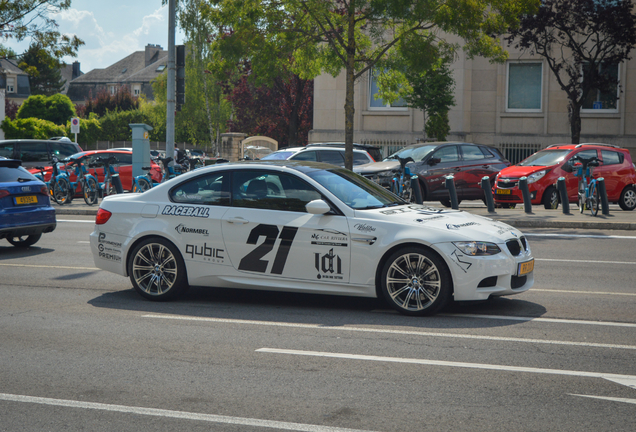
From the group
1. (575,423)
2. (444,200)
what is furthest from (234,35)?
(575,423)

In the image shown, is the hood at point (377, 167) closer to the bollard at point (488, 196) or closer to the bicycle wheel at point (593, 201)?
the bollard at point (488, 196)

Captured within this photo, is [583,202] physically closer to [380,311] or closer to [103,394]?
[380,311]

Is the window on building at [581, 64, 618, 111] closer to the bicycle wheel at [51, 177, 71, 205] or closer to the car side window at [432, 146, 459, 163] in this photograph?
the car side window at [432, 146, 459, 163]

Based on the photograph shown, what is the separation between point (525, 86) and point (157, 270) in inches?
1144

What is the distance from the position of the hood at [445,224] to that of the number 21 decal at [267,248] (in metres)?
0.77

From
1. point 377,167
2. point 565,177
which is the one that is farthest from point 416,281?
point 565,177

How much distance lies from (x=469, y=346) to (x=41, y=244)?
9.62 meters

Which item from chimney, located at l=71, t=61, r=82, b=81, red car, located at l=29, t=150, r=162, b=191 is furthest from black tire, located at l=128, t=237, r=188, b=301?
chimney, located at l=71, t=61, r=82, b=81

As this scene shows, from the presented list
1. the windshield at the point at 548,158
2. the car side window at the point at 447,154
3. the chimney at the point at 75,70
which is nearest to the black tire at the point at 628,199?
the windshield at the point at 548,158

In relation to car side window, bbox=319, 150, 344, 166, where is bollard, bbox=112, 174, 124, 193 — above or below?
below

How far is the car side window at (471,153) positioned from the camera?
64.7ft

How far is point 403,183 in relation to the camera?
18.2 m

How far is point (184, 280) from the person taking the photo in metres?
7.83

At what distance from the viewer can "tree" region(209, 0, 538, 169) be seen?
18.3 metres
